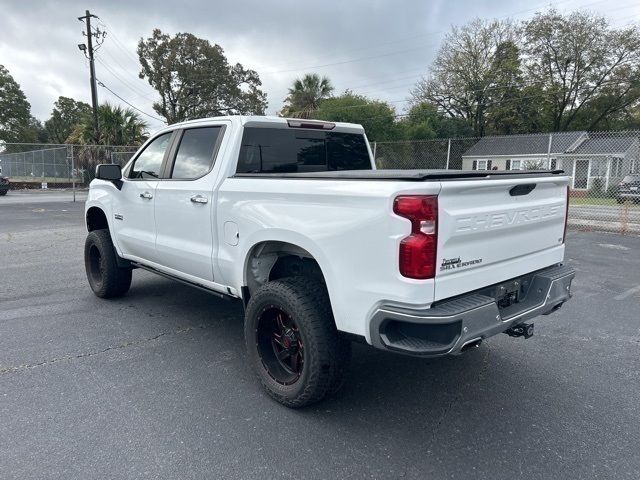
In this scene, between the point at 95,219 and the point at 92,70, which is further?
the point at 92,70

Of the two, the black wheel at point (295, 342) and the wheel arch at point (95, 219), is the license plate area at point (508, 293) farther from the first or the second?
the wheel arch at point (95, 219)

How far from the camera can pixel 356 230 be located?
255 centimetres

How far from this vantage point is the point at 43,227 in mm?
11703

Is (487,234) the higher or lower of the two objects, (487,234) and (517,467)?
the higher

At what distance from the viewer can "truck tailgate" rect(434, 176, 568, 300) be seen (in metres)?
2.47

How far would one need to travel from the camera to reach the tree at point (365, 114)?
3194 cm

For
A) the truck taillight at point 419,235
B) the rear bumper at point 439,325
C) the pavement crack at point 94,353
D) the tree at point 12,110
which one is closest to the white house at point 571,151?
the pavement crack at point 94,353

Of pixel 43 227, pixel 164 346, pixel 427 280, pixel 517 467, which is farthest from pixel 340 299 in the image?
pixel 43 227

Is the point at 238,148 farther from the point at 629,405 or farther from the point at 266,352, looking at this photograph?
the point at 629,405

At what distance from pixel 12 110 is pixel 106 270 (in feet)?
185

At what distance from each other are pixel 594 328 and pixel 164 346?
4.18 meters

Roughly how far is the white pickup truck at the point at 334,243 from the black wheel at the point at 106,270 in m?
0.90

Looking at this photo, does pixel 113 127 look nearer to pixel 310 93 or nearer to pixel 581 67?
pixel 310 93

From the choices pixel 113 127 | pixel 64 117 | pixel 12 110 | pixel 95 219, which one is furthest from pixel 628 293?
pixel 64 117
